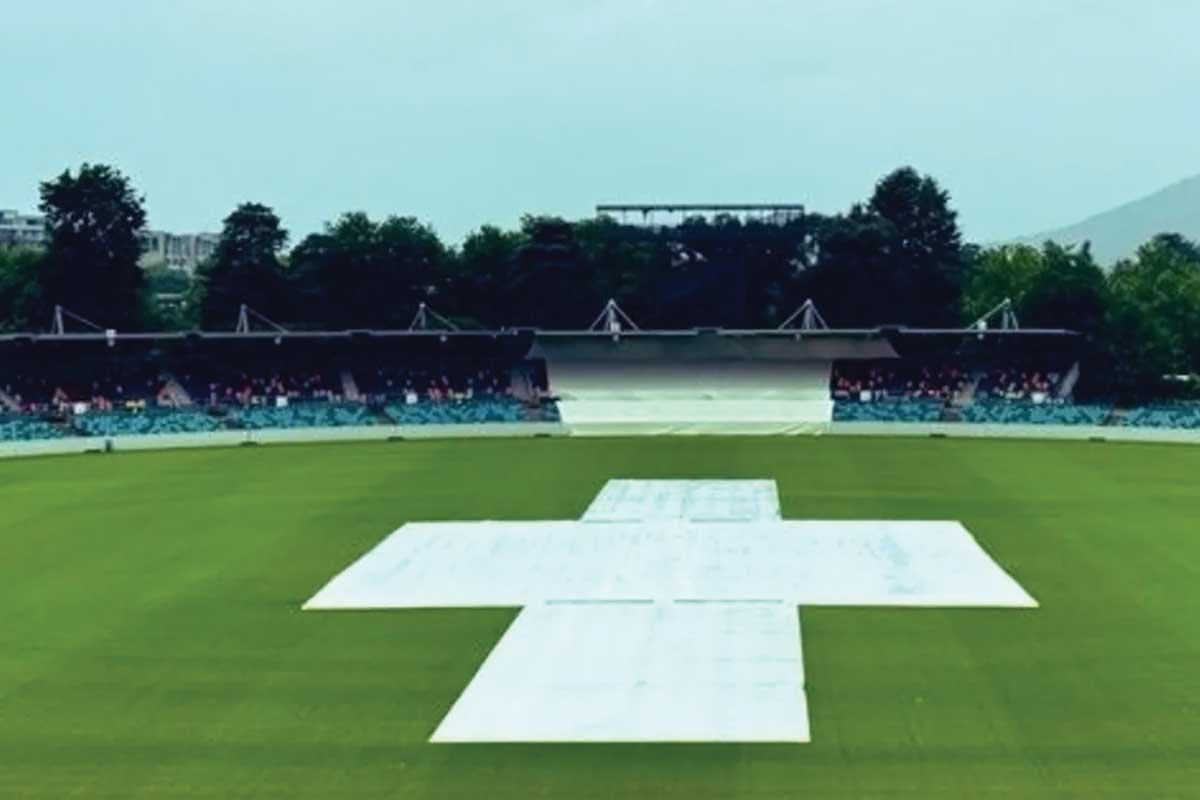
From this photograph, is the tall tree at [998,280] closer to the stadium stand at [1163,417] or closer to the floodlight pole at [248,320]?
the stadium stand at [1163,417]

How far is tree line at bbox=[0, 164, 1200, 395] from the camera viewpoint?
64375 millimetres

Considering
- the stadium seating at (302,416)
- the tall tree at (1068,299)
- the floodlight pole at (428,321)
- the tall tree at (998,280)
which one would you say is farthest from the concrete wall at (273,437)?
the tall tree at (998,280)

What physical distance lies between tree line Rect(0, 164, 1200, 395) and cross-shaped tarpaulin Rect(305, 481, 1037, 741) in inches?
1158

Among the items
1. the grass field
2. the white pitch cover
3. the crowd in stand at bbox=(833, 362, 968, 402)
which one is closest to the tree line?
the crowd in stand at bbox=(833, 362, 968, 402)

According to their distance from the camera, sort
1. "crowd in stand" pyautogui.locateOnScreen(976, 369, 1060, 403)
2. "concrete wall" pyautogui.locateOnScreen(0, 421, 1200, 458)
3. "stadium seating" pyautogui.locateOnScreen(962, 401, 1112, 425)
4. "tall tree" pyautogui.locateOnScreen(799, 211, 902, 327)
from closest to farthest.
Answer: "concrete wall" pyautogui.locateOnScreen(0, 421, 1200, 458) → "stadium seating" pyautogui.locateOnScreen(962, 401, 1112, 425) → "crowd in stand" pyautogui.locateOnScreen(976, 369, 1060, 403) → "tall tree" pyautogui.locateOnScreen(799, 211, 902, 327)

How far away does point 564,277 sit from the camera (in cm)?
6862

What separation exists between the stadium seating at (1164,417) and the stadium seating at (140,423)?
33.5 m

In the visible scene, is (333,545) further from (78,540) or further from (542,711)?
(542,711)

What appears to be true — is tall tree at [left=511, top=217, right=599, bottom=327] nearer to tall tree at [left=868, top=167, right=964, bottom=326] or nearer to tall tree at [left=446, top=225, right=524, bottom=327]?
tall tree at [left=446, top=225, right=524, bottom=327]

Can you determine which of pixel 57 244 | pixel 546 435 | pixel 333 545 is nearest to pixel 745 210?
pixel 546 435

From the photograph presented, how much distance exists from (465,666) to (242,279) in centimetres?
5177

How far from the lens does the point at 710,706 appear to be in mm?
18031

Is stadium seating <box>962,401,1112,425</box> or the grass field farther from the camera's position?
stadium seating <box>962,401,1112,425</box>

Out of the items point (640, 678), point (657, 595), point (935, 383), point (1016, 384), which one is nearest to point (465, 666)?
point (640, 678)
